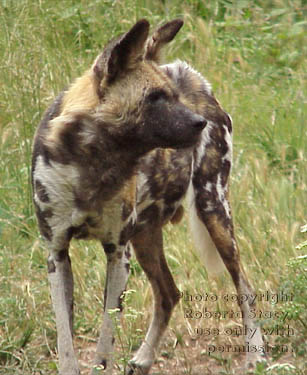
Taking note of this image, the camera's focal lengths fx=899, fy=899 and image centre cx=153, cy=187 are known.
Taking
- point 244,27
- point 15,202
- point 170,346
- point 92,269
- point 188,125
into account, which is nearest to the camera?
point 188,125

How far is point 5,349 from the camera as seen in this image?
4.15 meters

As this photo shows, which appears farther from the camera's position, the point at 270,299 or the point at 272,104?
the point at 272,104

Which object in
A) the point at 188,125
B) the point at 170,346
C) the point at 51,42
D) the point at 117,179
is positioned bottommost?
the point at 170,346

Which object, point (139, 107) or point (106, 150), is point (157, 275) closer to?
point (106, 150)

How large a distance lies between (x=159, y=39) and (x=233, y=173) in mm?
1982

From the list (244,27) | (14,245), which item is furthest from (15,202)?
(244,27)

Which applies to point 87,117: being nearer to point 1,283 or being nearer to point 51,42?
point 1,283

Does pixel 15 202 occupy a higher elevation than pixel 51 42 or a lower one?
lower

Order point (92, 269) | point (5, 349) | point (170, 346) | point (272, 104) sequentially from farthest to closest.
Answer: point (272, 104) < point (92, 269) < point (170, 346) < point (5, 349)

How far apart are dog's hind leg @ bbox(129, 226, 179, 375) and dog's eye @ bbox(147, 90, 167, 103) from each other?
1.06m

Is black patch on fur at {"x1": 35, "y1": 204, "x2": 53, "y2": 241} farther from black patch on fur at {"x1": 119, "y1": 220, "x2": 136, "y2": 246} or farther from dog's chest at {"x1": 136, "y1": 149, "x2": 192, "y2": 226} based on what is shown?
dog's chest at {"x1": 136, "y1": 149, "x2": 192, "y2": 226}

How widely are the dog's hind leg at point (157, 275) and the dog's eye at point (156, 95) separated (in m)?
1.06

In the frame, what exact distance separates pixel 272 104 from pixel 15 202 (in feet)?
6.86

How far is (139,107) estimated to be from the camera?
353 cm
